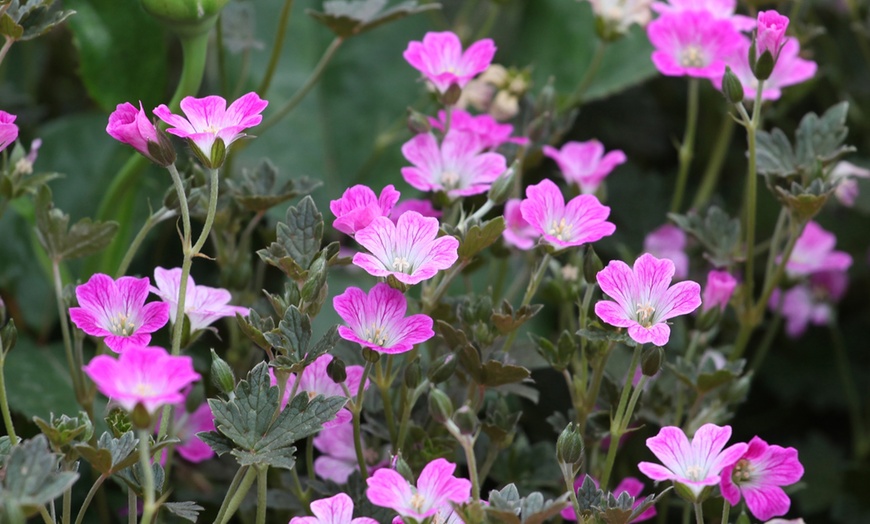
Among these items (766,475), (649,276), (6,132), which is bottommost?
(766,475)

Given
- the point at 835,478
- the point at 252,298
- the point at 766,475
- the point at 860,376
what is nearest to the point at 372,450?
the point at 252,298

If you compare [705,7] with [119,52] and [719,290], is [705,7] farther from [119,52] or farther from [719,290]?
[119,52]

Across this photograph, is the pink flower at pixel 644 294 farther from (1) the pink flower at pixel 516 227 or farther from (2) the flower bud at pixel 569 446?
(1) the pink flower at pixel 516 227

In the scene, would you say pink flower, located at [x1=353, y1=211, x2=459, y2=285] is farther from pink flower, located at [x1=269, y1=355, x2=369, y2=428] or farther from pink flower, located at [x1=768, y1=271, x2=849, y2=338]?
pink flower, located at [x1=768, y1=271, x2=849, y2=338]

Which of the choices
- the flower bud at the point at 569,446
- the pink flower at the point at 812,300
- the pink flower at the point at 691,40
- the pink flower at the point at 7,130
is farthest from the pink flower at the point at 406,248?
the pink flower at the point at 812,300

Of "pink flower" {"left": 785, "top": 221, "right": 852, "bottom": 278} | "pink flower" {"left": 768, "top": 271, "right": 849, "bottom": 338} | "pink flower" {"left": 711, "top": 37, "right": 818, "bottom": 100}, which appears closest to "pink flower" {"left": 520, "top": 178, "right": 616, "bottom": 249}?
"pink flower" {"left": 711, "top": 37, "right": 818, "bottom": 100}

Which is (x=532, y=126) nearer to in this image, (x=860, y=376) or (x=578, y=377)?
(x=578, y=377)
